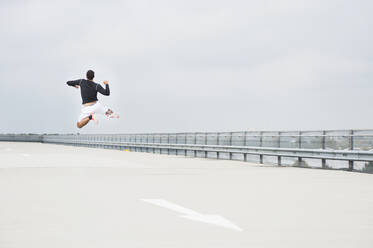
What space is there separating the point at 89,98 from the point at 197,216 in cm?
335

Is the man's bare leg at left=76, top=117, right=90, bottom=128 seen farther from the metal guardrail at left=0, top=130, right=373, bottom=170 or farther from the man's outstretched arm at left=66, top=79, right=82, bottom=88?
the metal guardrail at left=0, top=130, right=373, bottom=170

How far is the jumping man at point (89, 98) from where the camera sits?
10970 millimetres

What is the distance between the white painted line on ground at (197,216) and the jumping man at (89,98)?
1777 millimetres

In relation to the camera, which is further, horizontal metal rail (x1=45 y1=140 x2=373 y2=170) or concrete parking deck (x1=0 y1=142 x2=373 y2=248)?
horizontal metal rail (x1=45 y1=140 x2=373 y2=170)

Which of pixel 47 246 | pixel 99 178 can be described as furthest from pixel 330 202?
pixel 99 178

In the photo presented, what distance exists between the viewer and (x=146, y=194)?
12.5m

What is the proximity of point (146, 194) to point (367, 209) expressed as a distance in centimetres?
428

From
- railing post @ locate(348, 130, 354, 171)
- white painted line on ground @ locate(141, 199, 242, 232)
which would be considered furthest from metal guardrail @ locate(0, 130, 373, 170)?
white painted line on ground @ locate(141, 199, 242, 232)

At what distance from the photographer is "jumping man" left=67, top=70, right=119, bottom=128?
36.0ft

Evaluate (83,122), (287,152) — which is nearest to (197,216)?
(83,122)

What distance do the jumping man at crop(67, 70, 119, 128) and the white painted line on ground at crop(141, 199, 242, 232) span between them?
178 cm

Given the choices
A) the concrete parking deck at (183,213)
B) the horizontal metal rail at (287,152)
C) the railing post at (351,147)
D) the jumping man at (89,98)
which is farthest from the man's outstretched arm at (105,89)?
the railing post at (351,147)

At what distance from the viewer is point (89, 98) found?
449 inches

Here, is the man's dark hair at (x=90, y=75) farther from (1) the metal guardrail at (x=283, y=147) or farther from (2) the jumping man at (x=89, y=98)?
(1) the metal guardrail at (x=283, y=147)
